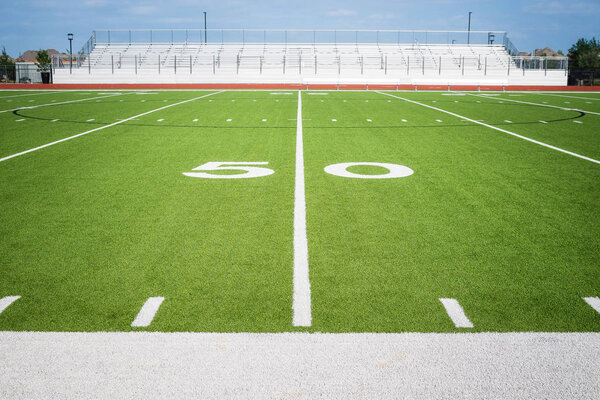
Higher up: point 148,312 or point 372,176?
point 372,176

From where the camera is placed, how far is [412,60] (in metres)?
53.7

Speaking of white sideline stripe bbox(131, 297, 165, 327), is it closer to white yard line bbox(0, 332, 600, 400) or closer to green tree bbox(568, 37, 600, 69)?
white yard line bbox(0, 332, 600, 400)

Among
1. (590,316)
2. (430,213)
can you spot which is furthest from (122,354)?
(430,213)

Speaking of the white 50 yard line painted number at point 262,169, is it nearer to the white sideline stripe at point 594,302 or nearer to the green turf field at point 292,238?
the green turf field at point 292,238

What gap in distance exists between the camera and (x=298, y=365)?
2703 millimetres

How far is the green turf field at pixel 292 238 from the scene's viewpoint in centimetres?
331

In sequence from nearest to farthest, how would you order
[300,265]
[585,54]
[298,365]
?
[298,365] → [300,265] → [585,54]

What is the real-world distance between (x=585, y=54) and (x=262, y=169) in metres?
80.0

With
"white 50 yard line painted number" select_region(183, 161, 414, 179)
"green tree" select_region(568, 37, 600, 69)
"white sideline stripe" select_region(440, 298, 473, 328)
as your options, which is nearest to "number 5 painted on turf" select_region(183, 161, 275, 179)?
"white 50 yard line painted number" select_region(183, 161, 414, 179)

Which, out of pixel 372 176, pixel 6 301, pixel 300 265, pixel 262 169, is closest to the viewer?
pixel 6 301

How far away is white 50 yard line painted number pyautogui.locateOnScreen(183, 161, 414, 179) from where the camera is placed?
745 cm

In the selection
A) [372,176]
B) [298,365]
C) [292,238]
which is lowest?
[298,365]

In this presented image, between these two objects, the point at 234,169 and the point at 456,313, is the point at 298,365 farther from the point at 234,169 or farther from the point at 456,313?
the point at 234,169

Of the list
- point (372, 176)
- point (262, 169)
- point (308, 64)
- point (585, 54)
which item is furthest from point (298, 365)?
point (585, 54)
